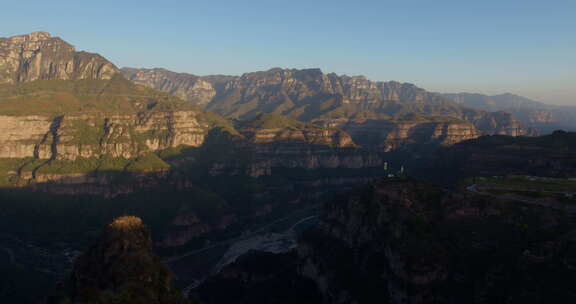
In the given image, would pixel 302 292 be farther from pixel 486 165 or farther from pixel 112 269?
pixel 486 165

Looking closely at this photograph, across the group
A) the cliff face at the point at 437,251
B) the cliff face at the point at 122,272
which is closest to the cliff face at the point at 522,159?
the cliff face at the point at 437,251

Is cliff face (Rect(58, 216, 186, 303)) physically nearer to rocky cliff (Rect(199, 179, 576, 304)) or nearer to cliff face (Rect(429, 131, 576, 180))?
rocky cliff (Rect(199, 179, 576, 304))

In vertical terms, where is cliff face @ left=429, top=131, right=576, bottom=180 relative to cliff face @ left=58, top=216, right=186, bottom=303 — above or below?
above

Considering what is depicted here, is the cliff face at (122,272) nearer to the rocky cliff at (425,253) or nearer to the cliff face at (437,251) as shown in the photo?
the rocky cliff at (425,253)

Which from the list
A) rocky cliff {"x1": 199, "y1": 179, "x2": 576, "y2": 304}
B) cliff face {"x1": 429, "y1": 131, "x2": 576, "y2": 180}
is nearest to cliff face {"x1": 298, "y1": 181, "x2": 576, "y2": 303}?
rocky cliff {"x1": 199, "y1": 179, "x2": 576, "y2": 304}

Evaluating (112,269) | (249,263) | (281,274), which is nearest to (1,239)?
(249,263)

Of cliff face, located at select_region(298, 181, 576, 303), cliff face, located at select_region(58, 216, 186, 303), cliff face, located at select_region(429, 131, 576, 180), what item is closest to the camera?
cliff face, located at select_region(58, 216, 186, 303)
